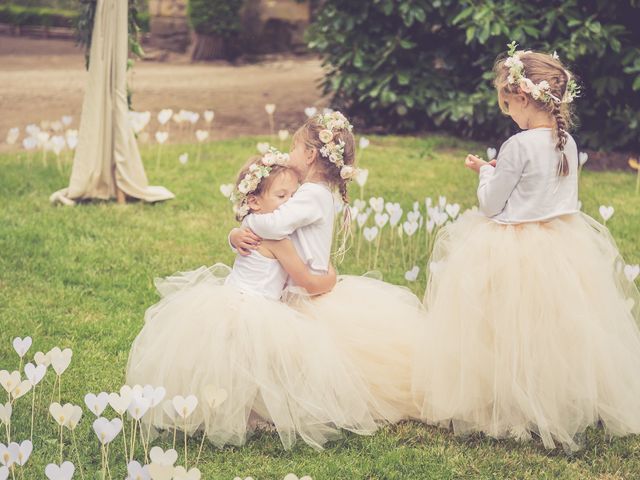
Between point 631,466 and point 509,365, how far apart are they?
23.2 inches

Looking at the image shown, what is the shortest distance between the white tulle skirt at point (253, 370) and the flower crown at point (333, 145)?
604 millimetres

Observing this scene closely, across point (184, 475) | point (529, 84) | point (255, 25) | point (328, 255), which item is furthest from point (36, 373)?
point (255, 25)

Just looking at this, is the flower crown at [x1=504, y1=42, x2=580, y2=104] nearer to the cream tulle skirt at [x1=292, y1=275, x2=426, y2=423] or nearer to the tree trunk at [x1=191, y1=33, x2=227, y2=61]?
the cream tulle skirt at [x1=292, y1=275, x2=426, y2=423]

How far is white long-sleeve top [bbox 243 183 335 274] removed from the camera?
395 cm

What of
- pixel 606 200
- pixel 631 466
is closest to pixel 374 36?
pixel 606 200

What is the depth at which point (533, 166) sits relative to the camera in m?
3.95

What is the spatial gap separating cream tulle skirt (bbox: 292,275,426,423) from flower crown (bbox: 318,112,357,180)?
56 centimetres

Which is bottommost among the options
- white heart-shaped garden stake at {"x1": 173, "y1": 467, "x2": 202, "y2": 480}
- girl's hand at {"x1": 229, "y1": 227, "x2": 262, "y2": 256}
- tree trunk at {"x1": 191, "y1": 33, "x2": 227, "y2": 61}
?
tree trunk at {"x1": 191, "y1": 33, "x2": 227, "y2": 61}

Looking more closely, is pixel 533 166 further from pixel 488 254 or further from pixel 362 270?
pixel 362 270

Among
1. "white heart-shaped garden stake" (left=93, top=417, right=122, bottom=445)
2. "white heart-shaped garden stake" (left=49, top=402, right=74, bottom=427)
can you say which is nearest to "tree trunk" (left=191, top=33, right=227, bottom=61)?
"white heart-shaped garden stake" (left=49, top=402, right=74, bottom=427)

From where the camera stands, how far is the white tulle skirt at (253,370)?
383 cm

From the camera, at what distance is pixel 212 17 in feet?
61.9

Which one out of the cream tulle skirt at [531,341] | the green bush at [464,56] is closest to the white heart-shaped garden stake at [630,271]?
the cream tulle skirt at [531,341]

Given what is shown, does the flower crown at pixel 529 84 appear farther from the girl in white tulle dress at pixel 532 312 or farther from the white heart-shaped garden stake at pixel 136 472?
the white heart-shaped garden stake at pixel 136 472
